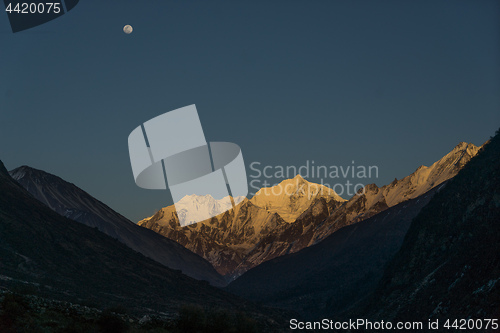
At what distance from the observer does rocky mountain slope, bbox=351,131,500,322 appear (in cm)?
7681

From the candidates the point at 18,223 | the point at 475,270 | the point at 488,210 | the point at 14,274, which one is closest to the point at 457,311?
the point at 475,270

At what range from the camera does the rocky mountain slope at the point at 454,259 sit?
252ft

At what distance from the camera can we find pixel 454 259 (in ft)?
319

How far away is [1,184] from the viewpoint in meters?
176

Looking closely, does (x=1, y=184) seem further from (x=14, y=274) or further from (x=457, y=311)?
(x=457, y=311)

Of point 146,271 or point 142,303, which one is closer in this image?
point 142,303

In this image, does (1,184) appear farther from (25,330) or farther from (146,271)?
(25,330)

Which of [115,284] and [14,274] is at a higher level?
[14,274]

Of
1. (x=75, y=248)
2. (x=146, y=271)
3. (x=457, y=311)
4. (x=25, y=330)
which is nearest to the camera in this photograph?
(x=25, y=330)

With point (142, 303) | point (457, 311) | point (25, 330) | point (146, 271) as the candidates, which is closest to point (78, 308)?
point (25, 330)

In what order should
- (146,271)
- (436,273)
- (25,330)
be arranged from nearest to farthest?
(25,330) → (436,273) → (146,271)

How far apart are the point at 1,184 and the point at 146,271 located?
54.0 meters

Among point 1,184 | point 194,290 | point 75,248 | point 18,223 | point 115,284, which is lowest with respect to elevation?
point 194,290

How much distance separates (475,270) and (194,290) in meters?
126
